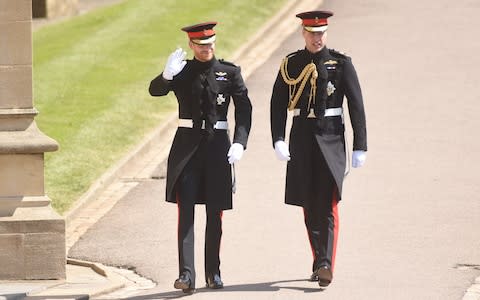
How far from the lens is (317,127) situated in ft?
38.1

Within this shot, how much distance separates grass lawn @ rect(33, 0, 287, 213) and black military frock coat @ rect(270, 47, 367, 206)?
365 cm

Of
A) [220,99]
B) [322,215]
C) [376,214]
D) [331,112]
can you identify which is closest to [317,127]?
[331,112]

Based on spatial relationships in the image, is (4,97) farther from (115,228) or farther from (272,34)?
(272,34)

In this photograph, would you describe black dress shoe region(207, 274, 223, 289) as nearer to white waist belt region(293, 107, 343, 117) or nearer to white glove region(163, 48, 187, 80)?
white waist belt region(293, 107, 343, 117)

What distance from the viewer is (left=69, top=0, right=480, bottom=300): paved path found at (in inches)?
465

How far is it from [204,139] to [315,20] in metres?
1.21

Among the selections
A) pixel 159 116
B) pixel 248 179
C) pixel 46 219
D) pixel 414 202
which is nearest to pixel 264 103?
pixel 159 116

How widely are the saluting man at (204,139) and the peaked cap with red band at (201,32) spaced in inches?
0.4

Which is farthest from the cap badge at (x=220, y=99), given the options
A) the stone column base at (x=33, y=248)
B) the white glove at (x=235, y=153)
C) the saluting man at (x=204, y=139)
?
the stone column base at (x=33, y=248)

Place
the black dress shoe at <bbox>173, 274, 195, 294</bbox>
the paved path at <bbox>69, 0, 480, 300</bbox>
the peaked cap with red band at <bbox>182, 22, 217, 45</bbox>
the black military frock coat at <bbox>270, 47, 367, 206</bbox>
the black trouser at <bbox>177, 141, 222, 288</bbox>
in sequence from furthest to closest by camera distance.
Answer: the paved path at <bbox>69, 0, 480, 300</bbox>, the black military frock coat at <bbox>270, 47, 367, 206</bbox>, the black trouser at <bbox>177, 141, 222, 288</bbox>, the peaked cap with red band at <bbox>182, 22, 217, 45</bbox>, the black dress shoe at <bbox>173, 274, 195, 294</bbox>

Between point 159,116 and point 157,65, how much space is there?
336 cm

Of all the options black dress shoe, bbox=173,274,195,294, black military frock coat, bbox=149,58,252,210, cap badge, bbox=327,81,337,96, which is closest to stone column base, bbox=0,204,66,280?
black military frock coat, bbox=149,58,252,210

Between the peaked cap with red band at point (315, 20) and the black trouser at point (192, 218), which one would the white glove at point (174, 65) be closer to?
the black trouser at point (192, 218)

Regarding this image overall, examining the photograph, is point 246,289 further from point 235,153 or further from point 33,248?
point 33,248
